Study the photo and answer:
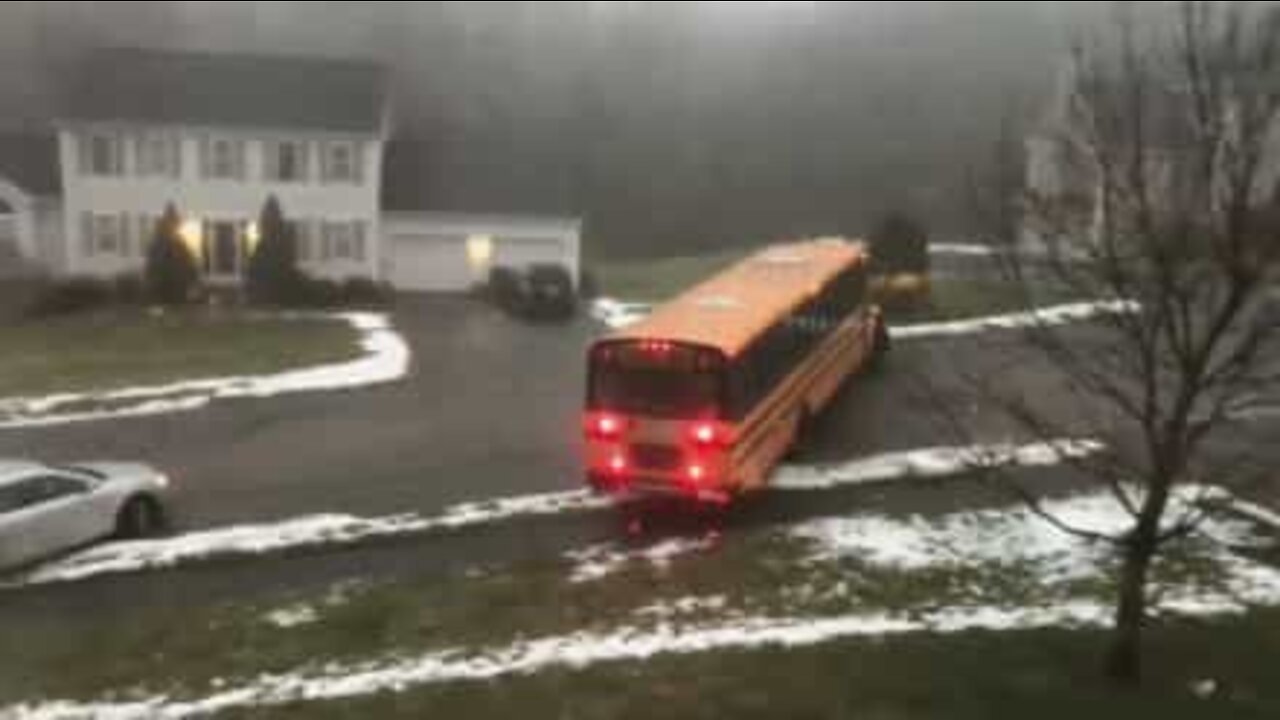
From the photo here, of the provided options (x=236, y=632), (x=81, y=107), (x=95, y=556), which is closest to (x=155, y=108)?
(x=81, y=107)

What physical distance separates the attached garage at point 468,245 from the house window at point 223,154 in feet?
16.4

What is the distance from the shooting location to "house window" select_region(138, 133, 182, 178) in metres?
50.9

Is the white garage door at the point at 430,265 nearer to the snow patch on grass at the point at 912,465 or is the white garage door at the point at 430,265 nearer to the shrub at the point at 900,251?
the shrub at the point at 900,251

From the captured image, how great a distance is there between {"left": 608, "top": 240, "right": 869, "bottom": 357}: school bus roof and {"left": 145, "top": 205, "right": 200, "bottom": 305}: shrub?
22.4 metres

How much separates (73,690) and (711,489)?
9371mm

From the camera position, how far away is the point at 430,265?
172 feet

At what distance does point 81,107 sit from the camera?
5109 cm

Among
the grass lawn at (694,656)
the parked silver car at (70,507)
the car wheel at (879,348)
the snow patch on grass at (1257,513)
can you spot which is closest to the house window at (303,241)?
the car wheel at (879,348)

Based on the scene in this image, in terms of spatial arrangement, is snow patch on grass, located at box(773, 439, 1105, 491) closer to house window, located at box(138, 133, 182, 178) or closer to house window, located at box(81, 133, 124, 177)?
house window, located at box(138, 133, 182, 178)

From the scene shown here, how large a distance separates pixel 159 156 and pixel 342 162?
573 centimetres

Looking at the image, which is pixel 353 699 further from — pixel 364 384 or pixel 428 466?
pixel 364 384

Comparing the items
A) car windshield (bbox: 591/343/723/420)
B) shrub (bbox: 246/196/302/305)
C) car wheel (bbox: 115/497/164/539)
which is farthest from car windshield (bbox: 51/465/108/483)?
shrub (bbox: 246/196/302/305)

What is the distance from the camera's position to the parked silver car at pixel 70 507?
22.1 metres

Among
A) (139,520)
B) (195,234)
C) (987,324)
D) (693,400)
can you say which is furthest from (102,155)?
(693,400)
